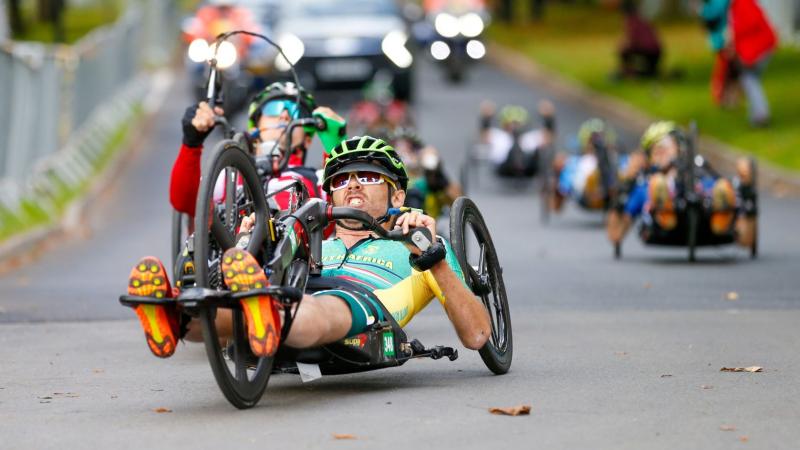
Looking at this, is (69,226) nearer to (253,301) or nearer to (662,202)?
(662,202)

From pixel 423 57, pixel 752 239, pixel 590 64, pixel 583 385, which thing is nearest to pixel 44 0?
pixel 423 57

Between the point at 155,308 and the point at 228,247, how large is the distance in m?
0.61

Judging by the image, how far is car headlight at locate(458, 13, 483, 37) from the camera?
4516cm

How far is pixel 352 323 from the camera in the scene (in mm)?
7867

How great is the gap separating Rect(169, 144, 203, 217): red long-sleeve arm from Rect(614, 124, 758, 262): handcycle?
6.20 metres

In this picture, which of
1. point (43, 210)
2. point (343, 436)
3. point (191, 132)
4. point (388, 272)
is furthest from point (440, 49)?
point (343, 436)

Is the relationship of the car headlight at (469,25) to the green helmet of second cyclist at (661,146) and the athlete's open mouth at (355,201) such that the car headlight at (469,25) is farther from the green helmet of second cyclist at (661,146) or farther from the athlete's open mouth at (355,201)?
the athlete's open mouth at (355,201)

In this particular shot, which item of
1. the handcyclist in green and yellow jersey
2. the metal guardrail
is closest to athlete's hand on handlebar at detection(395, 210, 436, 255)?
the handcyclist in green and yellow jersey

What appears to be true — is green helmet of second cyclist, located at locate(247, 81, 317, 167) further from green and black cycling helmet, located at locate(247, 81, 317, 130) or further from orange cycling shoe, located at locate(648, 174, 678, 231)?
orange cycling shoe, located at locate(648, 174, 678, 231)

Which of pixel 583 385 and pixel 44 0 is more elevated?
pixel 44 0

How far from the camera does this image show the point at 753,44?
26.3m

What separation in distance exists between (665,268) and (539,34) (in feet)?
132

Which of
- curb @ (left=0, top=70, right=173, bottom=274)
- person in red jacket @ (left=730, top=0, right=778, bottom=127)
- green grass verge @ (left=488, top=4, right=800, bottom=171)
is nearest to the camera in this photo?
curb @ (left=0, top=70, right=173, bottom=274)

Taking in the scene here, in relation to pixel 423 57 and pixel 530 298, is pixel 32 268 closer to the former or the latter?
pixel 530 298
